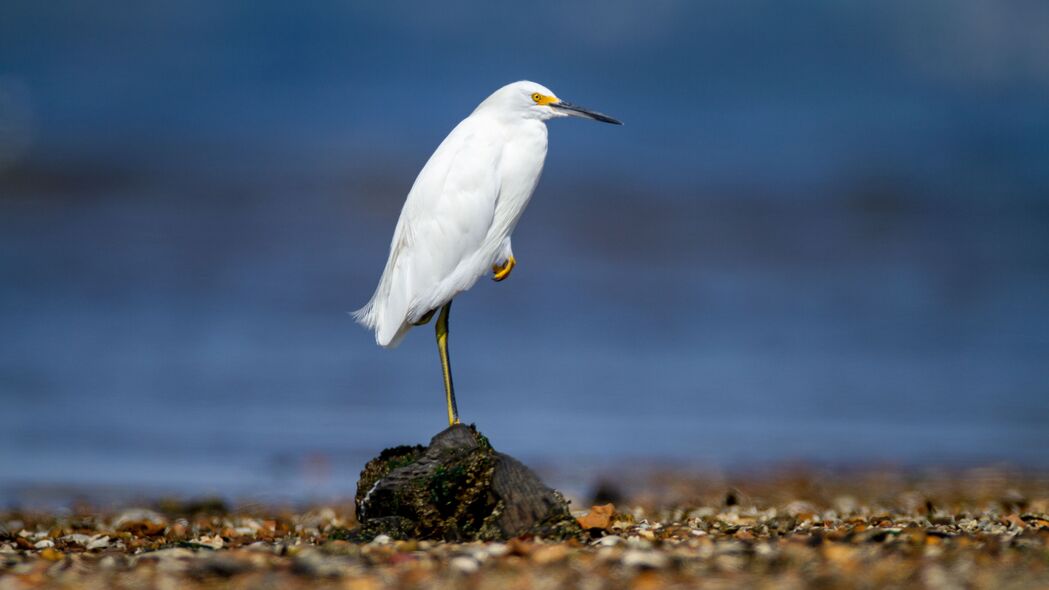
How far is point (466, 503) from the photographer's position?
7145 mm

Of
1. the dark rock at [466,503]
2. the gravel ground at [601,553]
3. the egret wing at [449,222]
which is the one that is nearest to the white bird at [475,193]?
the egret wing at [449,222]

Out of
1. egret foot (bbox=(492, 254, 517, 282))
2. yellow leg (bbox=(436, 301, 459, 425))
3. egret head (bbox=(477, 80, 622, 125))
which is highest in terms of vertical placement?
egret head (bbox=(477, 80, 622, 125))

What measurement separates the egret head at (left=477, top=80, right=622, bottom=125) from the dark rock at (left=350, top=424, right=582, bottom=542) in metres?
3.01

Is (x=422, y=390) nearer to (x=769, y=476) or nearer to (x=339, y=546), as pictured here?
(x=769, y=476)

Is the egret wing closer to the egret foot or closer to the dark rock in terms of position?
the egret foot

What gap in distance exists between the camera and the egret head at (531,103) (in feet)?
29.5

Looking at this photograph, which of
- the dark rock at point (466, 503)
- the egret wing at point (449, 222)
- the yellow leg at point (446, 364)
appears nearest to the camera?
the dark rock at point (466, 503)

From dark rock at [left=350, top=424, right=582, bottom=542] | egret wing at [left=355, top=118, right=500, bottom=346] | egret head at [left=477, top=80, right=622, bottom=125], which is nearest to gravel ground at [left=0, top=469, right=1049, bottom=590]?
dark rock at [left=350, top=424, right=582, bottom=542]

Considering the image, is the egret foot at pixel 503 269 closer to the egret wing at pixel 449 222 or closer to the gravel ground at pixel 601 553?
the egret wing at pixel 449 222

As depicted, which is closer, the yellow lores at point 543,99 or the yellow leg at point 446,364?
the yellow leg at point 446,364

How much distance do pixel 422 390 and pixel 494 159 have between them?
837cm

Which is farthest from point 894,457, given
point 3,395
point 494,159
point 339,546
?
point 3,395

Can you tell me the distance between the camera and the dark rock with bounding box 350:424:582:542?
7027 mm

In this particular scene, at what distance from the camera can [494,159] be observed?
8984mm
